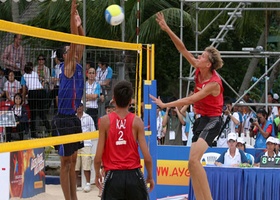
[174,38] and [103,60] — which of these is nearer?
[174,38]

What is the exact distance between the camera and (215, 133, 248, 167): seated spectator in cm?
1166

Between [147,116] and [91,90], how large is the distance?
52.9 inches

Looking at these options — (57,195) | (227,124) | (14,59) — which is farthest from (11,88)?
(227,124)

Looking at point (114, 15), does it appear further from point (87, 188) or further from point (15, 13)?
point (15, 13)

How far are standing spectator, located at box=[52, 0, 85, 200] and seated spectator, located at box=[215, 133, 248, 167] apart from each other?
355cm

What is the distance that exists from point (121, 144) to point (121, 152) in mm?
75

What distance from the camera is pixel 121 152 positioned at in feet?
21.9

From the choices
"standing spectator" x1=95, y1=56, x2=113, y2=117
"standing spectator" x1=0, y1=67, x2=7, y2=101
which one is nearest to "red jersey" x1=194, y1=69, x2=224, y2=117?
"standing spectator" x1=95, y1=56, x2=113, y2=117

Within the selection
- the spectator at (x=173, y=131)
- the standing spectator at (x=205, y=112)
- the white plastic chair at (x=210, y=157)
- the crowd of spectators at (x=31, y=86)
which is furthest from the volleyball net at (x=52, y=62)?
the spectator at (x=173, y=131)

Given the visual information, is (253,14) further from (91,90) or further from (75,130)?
(75,130)

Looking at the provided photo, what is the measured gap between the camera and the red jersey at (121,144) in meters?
6.64

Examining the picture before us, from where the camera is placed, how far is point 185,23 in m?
21.5

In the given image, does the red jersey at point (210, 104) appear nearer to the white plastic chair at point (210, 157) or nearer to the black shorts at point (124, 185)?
the black shorts at point (124, 185)

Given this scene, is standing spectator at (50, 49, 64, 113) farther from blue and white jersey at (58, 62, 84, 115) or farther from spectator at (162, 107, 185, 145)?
spectator at (162, 107, 185, 145)
